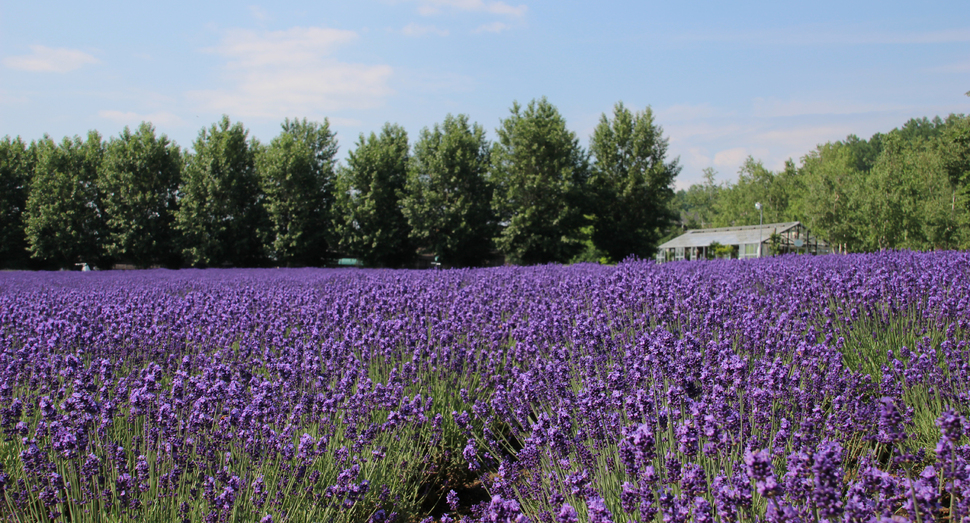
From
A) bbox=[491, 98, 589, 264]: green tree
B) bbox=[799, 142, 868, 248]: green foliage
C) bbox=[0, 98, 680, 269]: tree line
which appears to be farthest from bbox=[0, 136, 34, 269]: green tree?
bbox=[799, 142, 868, 248]: green foliage

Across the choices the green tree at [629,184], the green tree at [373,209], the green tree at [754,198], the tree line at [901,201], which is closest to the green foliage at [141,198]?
the green tree at [373,209]

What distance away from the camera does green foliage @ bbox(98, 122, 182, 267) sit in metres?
32.0

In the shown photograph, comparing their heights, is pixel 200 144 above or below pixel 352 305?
above

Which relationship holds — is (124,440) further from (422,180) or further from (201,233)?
(201,233)

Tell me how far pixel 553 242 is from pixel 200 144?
2049 cm

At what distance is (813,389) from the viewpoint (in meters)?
2.82

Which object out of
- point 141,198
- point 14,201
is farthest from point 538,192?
point 14,201

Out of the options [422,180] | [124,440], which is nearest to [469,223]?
[422,180]

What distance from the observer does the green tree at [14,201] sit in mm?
34625

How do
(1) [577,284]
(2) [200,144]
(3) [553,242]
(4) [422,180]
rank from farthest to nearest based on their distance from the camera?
1. (2) [200,144]
2. (4) [422,180]
3. (3) [553,242]
4. (1) [577,284]

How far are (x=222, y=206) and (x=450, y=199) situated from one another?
12.2 metres

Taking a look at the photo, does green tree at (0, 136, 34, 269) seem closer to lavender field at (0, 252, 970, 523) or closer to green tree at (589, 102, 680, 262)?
green tree at (589, 102, 680, 262)

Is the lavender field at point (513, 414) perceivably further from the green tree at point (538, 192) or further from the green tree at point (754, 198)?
the green tree at point (754, 198)

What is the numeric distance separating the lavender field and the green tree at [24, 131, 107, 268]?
32874mm
